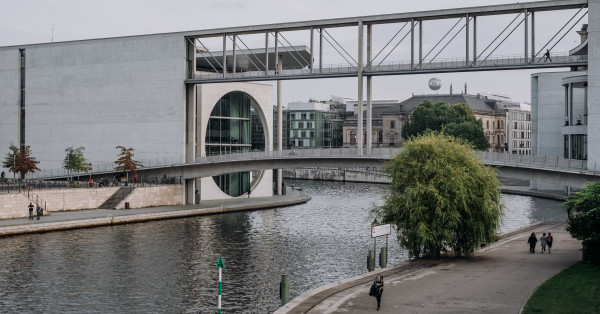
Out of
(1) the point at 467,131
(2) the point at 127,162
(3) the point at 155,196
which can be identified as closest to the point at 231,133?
(2) the point at 127,162

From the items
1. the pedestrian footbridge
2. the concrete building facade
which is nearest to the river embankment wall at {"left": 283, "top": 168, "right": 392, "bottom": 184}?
the concrete building facade

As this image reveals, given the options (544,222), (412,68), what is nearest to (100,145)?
(412,68)

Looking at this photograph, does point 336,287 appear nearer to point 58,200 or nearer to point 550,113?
point 58,200

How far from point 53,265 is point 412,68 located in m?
35.3

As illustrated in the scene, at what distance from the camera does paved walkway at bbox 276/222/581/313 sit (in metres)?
25.4

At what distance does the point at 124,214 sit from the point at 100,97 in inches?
881

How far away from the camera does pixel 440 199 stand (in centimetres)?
3612

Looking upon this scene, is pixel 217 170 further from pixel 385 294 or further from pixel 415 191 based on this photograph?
pixel 385 294

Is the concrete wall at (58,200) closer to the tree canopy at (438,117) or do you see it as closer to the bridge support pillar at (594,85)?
the bridge support pillar at (594,85)

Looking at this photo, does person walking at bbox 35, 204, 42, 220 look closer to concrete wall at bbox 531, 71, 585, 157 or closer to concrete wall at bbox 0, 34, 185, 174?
concrete wall at bbox 0, 34, 185, 174

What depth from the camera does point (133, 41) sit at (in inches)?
2965

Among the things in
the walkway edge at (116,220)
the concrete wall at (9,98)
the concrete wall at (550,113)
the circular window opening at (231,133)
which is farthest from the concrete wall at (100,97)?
the concrete wall at (550,113)

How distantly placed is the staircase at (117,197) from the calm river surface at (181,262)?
7.27 metres

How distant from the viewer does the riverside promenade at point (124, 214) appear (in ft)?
168
